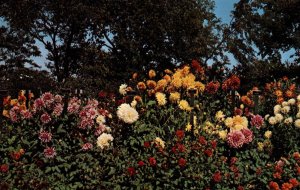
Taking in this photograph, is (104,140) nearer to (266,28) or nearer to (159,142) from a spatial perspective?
(159,142)

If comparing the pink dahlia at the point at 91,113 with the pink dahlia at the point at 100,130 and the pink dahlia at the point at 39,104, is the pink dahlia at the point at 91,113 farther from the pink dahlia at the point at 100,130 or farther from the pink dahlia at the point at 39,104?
the pink dahlia at the point at 39,104

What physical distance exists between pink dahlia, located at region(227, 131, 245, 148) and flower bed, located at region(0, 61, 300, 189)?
0.5 inches

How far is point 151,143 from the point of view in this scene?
6434 mm

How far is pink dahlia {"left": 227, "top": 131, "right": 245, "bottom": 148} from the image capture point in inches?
261

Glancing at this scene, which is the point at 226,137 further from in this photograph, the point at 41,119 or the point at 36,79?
the point at 36,79

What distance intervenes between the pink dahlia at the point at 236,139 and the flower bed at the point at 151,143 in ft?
0.04

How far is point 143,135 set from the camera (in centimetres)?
668

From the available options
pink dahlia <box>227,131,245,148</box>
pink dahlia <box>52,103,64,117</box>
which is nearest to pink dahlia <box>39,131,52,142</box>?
pink dahlia <box>52,103,64,117</box>

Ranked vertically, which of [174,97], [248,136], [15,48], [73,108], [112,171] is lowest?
[112,171]

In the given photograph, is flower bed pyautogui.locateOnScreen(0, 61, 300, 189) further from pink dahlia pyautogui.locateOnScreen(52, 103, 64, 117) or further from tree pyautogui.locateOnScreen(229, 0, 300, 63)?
tree pyautogui.locateOnScreen(229, 0, 300, 63)

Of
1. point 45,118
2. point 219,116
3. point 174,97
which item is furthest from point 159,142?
point 45,118

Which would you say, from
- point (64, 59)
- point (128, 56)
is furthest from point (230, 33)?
point (64, 59)

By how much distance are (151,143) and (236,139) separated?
42.7 inches

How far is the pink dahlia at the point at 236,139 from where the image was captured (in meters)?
6.62
